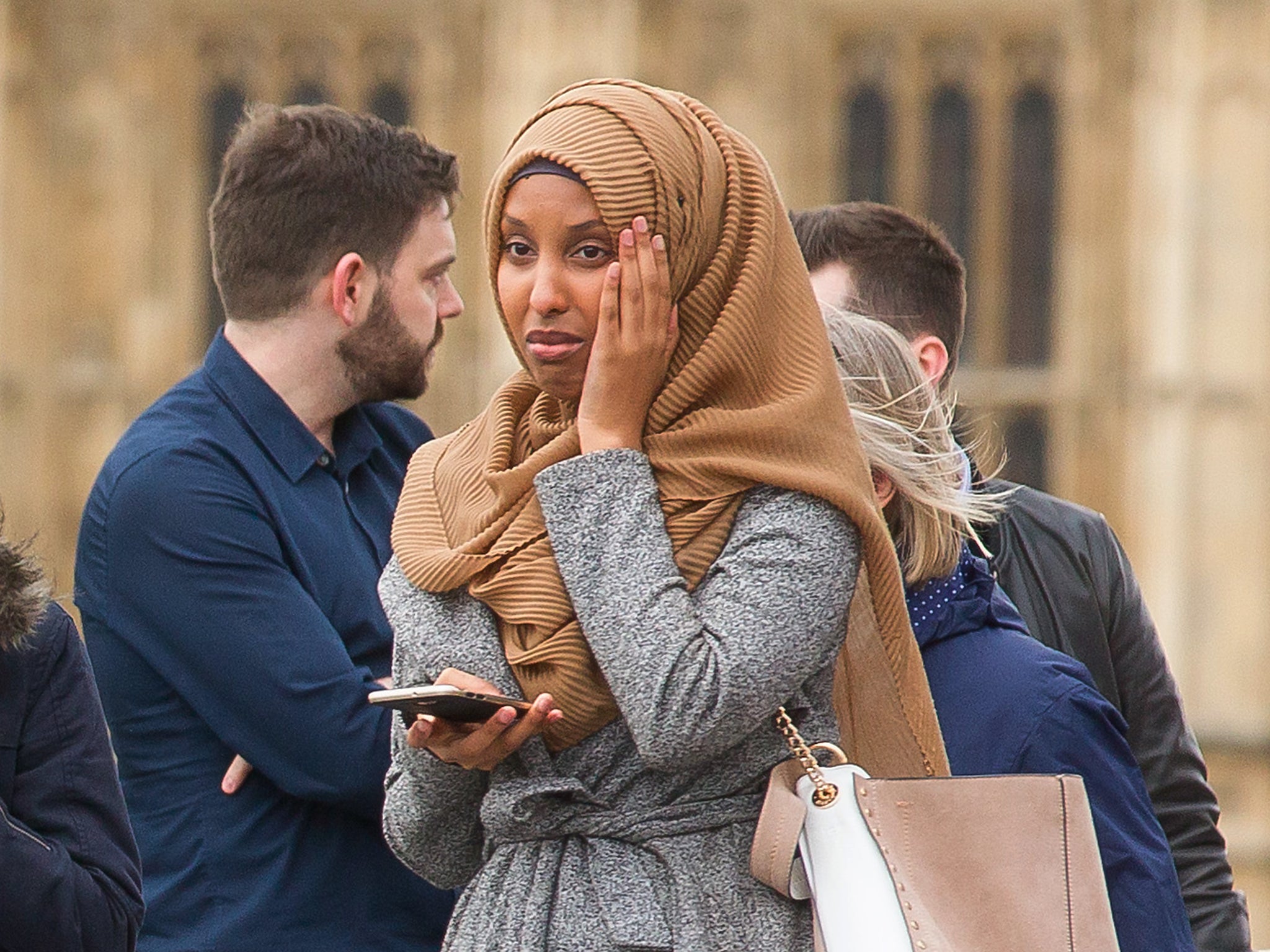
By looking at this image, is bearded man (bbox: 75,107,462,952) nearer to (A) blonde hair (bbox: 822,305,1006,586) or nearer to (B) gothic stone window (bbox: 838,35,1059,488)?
(A) blonde hair (bbox: 822,305,1006,586)

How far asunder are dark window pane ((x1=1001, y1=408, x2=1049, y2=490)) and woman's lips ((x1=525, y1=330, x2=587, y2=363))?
1005cm

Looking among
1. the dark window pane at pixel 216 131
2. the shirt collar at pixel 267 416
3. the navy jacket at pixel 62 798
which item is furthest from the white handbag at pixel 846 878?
the dark window pane at pixel 216 131

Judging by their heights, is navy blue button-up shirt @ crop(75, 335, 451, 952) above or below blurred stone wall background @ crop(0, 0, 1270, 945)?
above

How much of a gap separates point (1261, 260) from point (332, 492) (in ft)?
29.1

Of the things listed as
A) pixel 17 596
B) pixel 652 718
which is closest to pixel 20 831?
pixel 17 596

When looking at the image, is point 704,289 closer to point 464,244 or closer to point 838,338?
point 838,338

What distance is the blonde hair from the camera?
7.57 feet

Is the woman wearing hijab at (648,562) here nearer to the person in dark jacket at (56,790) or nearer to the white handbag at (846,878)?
the white handbag at (846,878)

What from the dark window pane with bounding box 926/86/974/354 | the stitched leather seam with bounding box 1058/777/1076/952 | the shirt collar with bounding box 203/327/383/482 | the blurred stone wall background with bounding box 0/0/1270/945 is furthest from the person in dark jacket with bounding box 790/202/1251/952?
the dark window pane with bounding box 926/86/974/354

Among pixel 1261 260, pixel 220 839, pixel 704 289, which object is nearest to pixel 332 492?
pixel 220 839

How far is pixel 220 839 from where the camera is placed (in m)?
2.70

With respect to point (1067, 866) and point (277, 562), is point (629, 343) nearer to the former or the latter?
point (1067, 866)

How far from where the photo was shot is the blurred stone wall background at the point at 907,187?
36.9ft

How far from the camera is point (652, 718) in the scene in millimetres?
1888
